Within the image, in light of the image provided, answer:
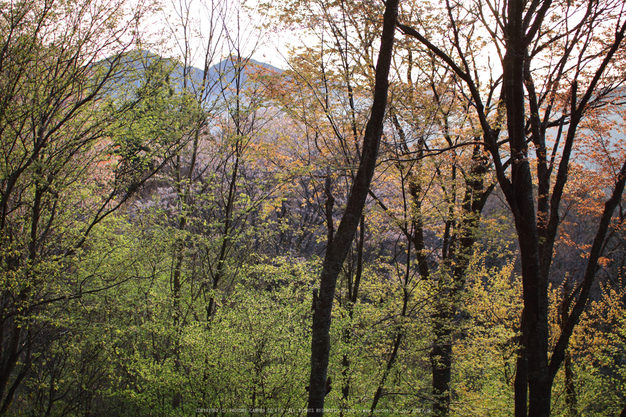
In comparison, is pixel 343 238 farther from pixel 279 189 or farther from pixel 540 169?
pixel 279 189

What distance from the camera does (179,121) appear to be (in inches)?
265

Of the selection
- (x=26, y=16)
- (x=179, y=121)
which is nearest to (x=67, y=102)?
(x=26, y=16)

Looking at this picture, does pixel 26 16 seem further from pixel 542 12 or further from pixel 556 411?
pixel 556 411

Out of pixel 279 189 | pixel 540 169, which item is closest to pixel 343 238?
pixel 540 169

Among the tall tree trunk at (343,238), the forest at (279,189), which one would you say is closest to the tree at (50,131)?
the forest at (279,189)

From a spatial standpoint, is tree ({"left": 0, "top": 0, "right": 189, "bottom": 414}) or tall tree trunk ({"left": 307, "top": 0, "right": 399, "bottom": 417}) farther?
tree ({"left": 0, "top": 0, "right": 189, "bottom": 414})

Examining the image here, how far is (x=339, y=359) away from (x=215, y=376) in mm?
2183

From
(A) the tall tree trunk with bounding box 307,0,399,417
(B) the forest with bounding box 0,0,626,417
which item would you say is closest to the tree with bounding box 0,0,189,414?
(B) the forest with bounding box 0,0,626,417

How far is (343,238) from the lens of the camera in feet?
13.3

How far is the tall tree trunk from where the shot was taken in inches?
159

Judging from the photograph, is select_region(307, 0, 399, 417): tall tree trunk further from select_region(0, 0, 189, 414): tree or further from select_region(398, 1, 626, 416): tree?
select_region(0, 0, 189, 414): tree

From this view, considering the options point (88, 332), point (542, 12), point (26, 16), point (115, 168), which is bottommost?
point (88, 332)

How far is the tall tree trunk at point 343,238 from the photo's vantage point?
13.2ft

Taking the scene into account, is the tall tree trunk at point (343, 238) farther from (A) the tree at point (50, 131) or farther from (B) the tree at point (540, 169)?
(A) the tree at point (50, 131)
